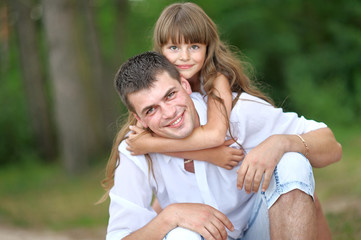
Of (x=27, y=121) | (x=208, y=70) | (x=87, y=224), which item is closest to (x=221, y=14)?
(x=27, y=121)

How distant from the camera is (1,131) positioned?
551 inches

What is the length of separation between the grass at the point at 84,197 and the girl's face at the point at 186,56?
200 cm

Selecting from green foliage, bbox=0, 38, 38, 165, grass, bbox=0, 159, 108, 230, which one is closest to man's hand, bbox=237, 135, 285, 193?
grass, bbox=0, 159, 108, 230

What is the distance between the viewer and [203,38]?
3.07 metres

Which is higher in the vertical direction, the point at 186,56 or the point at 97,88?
the point at 186,56

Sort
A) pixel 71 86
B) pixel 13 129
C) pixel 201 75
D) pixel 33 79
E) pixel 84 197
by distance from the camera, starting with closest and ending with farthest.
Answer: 1. pixel 201 75
2. pixel 84 197
3. pixel 71 86
4. pixel 33 79
5. pixel 13 129

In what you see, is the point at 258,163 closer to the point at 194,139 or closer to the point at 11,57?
the point at 194,139

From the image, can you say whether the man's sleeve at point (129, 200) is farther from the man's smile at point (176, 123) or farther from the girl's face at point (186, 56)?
the girl's face at point (186, 56)

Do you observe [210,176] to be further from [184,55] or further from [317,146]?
[184,55]

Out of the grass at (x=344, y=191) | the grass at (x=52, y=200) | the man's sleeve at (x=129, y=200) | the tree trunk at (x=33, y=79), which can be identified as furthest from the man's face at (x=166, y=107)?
the tree trunk at (x=33, y=79)

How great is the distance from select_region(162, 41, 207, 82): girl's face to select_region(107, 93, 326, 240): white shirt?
0.42 metres

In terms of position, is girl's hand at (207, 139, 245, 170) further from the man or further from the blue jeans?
the blue jeans

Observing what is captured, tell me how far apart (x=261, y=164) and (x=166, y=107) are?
57 cm

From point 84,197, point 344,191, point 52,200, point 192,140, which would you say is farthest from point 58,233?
point 192,140
